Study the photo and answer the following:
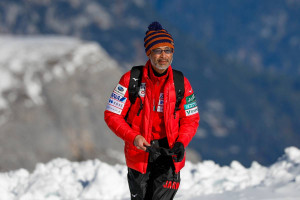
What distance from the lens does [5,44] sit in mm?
45000

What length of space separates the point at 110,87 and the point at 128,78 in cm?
4584

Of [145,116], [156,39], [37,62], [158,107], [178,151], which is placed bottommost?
[178,151]

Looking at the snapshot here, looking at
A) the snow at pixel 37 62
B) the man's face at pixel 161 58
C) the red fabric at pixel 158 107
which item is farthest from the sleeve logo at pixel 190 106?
the snow at pixel 37 62

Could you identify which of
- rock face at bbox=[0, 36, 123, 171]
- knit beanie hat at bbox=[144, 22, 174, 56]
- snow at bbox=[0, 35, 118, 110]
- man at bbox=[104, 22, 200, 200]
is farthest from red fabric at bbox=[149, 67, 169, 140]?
snow at bbox=[0, 35, 118, 110]

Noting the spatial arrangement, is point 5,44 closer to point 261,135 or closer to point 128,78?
point 128,78

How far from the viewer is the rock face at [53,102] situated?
38.9 meters

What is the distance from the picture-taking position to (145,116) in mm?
4016

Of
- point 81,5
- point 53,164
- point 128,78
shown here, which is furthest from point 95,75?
point 81,5

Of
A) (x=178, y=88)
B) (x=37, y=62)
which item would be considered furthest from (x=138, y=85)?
(x=37, y=62)

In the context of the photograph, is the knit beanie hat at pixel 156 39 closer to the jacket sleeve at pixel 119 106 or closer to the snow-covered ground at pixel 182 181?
the jacket sleeve at pixel 119 106

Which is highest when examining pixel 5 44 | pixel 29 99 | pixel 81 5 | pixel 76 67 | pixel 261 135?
pixel 81 5

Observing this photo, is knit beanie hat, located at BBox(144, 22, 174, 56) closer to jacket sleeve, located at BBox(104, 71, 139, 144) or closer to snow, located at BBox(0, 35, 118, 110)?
jacket sleeve, located at BBox(104, 71, 139, 144)

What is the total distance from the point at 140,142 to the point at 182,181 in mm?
3285

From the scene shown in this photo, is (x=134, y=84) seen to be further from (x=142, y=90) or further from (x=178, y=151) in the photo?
(x=178, y=151)
